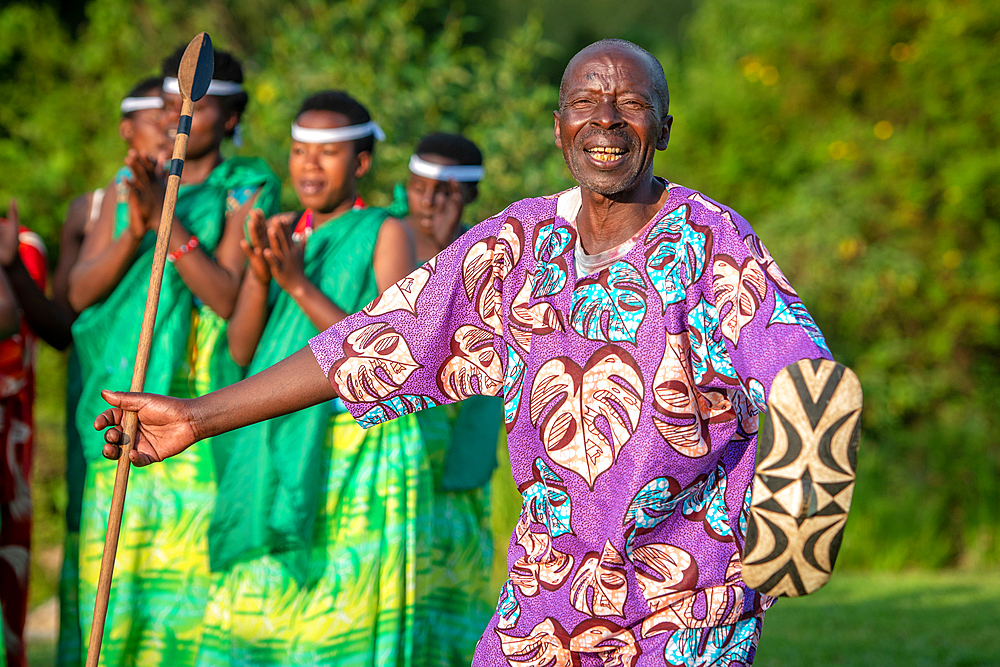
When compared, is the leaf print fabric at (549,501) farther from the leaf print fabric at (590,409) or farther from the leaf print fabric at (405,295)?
the leaf print fabric at (405,295)

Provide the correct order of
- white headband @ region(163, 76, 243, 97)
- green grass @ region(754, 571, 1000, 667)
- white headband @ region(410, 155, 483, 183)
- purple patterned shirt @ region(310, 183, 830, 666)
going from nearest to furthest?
purple patterned shirt @ region(310, 183, 830, 666), white headband @ region(163, 76, 243, 97), white headband @ region(410, 155, 483, 183), green grass @ region(754, 571, 1000, 667)

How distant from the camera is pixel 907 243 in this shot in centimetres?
1077

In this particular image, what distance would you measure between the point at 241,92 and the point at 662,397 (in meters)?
2.76

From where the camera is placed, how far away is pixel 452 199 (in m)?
4.89

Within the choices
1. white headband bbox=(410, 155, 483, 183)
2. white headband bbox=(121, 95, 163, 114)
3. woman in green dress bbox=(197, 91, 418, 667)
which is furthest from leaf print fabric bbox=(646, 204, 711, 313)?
white headband bbox=(121, 95, 163, 114)

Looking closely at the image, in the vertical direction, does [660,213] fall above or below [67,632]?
above

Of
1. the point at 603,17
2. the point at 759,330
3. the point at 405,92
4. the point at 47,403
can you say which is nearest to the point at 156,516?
the point at 759,330

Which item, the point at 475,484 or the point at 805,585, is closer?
the point at 805,585

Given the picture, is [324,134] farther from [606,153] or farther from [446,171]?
[606,153]

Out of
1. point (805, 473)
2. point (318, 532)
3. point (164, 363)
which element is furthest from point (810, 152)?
point (805, 473)

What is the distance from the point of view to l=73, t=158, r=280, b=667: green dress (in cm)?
393

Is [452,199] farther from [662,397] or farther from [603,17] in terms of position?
[603,17]

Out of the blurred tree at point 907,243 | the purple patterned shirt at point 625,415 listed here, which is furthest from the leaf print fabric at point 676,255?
the blurred tree at point 907,243

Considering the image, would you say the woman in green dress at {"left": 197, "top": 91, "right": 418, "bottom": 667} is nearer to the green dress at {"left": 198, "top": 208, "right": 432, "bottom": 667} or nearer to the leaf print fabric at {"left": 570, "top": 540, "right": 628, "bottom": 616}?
the green dress at {"left": 198, "top": 208, "right": 432, "bottom": 667}
